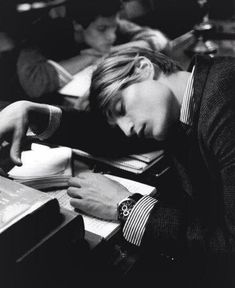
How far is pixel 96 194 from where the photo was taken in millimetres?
1018

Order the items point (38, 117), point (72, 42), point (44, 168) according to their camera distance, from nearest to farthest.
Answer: point (44, 168) < point (38, 117) < point (72, 42)

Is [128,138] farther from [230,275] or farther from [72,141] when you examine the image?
[230,275]

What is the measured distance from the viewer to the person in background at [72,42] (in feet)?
6.65

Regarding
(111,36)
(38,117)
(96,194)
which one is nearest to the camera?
(96,194)

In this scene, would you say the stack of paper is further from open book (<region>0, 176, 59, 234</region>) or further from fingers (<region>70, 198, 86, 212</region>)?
open book (<region>0, 176, 59, 234</region>)

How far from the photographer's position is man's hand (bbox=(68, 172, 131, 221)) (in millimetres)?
954

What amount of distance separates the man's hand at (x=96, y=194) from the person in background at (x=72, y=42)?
1.02 meters

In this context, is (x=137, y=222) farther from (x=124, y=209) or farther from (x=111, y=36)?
(x=111, y=36)

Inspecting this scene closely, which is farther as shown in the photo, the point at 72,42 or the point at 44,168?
the point at 72,42

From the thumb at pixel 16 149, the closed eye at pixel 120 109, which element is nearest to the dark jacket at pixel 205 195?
the closed eye at pixel 120 109

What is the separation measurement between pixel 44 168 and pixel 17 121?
0.18 metres

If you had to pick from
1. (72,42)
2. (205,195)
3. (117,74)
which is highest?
(117,74)

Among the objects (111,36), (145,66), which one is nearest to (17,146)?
(145,66)

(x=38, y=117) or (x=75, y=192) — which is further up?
(x=38, y=117)
